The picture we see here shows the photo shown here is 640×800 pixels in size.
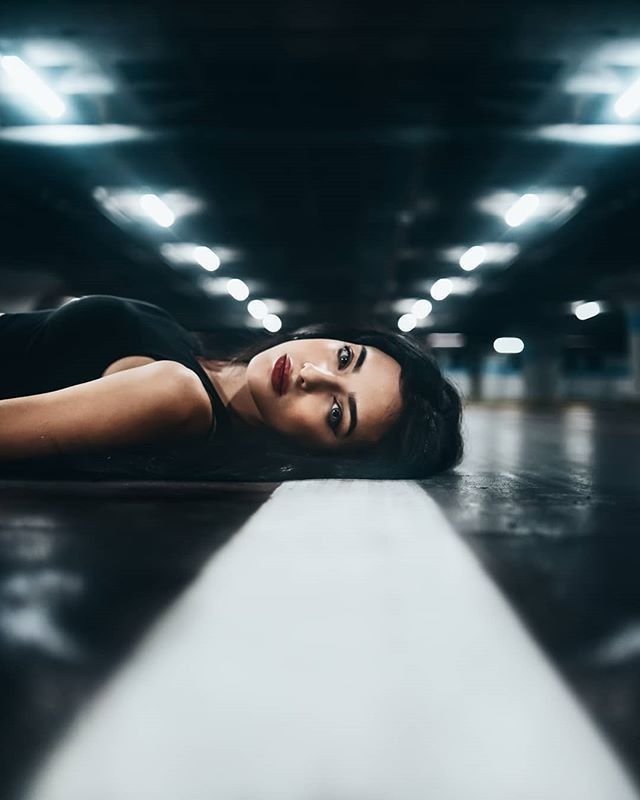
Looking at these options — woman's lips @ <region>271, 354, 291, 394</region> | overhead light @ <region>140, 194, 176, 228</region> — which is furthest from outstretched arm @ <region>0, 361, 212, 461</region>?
overhead light @ <region>140, 194, 176, 228</region>

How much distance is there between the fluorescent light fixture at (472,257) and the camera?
13070 millimetres

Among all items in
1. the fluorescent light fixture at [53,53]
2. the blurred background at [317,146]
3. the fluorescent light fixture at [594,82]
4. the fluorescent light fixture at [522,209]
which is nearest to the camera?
the blurred background at [317,146]

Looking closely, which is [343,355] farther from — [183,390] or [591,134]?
[591,134]

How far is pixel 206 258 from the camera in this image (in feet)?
45.3

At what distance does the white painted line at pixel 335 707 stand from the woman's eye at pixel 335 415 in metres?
1.03

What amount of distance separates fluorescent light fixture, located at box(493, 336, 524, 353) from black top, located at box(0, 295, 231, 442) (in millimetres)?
24945

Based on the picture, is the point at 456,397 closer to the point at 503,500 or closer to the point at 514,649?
the point at 503,500

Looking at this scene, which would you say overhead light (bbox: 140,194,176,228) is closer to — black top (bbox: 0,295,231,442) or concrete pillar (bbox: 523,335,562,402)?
black top (bbox: 0,295,231,442)

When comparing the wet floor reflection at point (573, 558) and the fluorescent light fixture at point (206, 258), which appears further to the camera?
the fluorescent light fixture at point (206, 258)

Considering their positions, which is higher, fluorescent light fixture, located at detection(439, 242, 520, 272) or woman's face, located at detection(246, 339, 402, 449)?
fluorescent light fixture, located at detection(439, 242, 520, 272)

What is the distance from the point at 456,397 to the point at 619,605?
1575mm

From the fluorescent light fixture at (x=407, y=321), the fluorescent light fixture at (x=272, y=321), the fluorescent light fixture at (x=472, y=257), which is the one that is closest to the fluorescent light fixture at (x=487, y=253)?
the fluorescent light fixture at (x=472, y=257)

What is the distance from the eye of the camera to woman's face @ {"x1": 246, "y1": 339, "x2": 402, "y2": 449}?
2.09 meters

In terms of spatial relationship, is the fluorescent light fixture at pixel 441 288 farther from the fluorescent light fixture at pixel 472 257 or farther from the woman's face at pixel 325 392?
the woman's face at pixel 325 392
